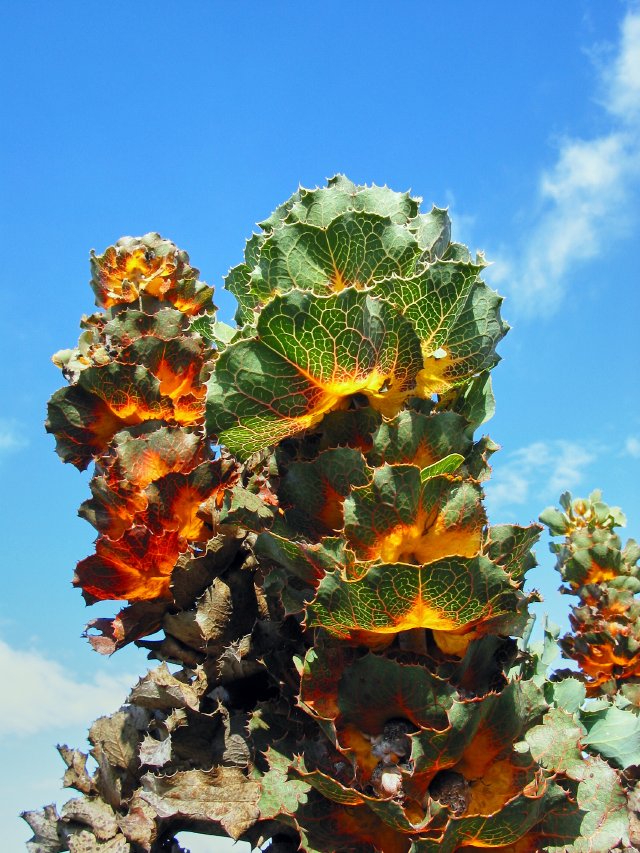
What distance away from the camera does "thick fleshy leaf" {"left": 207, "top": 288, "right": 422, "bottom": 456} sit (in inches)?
133

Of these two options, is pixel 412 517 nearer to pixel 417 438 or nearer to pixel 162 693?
pixel 417 438

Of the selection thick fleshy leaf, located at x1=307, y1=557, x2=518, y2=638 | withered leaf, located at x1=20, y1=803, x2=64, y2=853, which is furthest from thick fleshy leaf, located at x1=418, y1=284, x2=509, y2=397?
withered leaf, located at x1=20, y1=803, x2=64, y2=853

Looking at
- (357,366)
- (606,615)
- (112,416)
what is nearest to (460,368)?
(357,366)

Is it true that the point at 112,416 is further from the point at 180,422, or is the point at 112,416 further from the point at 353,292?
the point at 353,292

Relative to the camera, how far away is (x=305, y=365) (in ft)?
11.5

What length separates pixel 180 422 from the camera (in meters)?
5.18

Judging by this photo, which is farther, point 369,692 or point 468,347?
point 468,347

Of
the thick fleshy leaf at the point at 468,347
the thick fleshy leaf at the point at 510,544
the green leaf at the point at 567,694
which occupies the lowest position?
the green leaf at the point at 567,694

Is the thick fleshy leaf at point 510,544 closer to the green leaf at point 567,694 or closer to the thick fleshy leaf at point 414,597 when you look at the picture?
the thick fleshy leaf at point 414,597

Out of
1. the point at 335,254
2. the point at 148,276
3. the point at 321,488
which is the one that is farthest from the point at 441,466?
the point at 148,276

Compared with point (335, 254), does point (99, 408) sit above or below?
above

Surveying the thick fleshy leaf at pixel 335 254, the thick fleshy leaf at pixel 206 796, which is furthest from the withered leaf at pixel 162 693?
the thick fleshy leaf at pixel 335 254

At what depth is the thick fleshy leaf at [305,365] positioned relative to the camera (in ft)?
11.1

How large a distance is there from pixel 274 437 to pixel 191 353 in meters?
1.63
